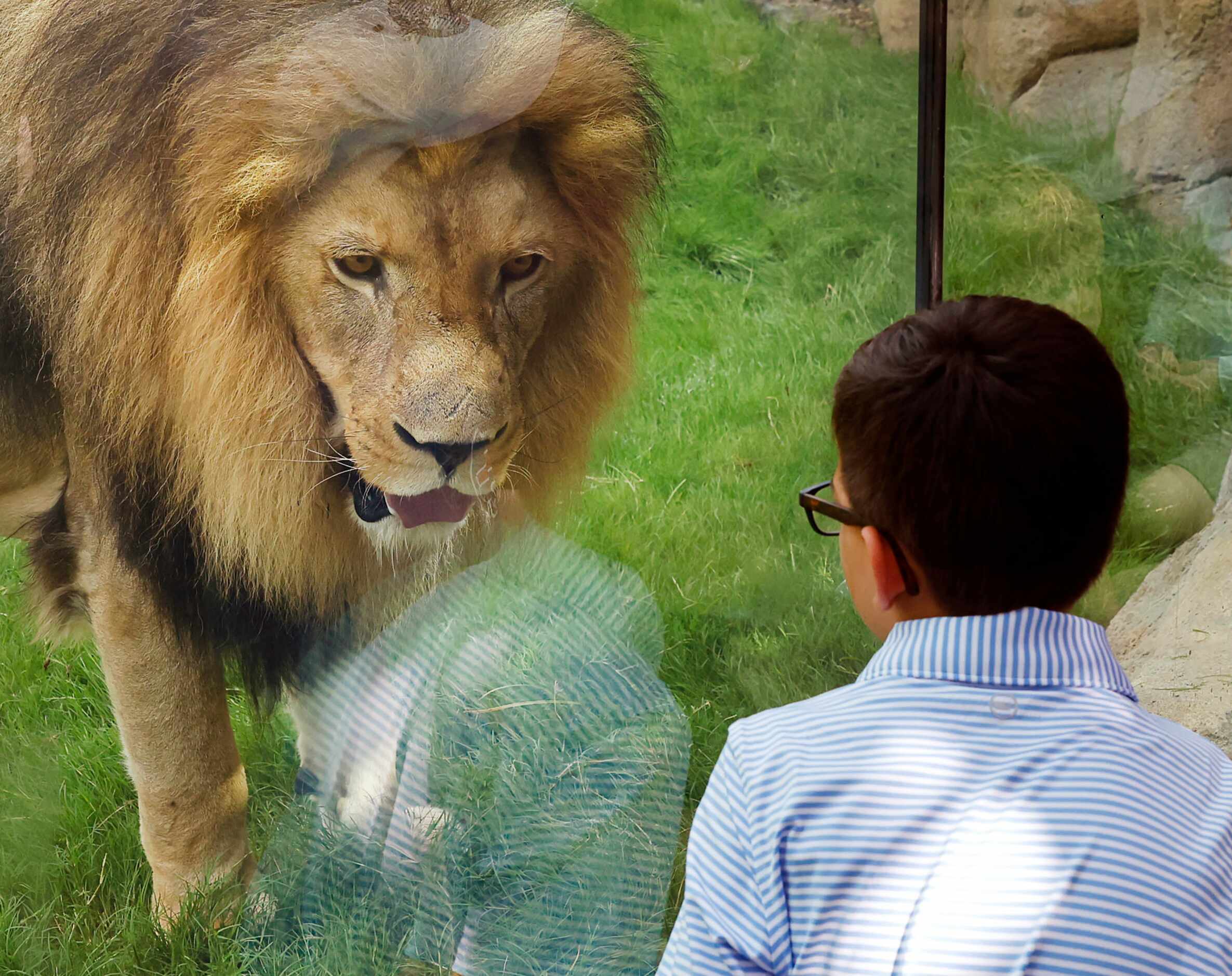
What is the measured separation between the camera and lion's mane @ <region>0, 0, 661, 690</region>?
1412mm

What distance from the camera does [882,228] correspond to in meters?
2.16

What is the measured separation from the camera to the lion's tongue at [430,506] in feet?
4.95

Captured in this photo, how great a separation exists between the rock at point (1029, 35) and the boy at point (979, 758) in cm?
145

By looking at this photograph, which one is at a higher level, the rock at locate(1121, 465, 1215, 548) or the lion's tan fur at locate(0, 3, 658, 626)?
the lion's tan fur at locate(0, 3, 658, 626)

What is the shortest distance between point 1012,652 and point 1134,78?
1.94 m

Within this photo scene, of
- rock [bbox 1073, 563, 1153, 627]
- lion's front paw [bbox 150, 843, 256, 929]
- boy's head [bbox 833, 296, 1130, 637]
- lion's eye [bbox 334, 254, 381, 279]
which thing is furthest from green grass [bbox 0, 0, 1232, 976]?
boy's head [bbox 833, 296, 1130, 637]

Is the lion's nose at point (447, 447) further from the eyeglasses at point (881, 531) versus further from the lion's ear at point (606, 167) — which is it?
the eyeglasses at point (881, 531)

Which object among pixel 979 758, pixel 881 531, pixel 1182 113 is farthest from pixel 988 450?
pixel 1182 113

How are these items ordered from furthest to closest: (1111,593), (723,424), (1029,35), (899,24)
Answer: (1111,593)
(1029,35)
(899,24)
(723,424)

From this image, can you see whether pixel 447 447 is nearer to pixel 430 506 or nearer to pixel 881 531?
pixel 430 506

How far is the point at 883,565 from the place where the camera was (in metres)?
1.03

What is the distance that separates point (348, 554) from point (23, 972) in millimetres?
618

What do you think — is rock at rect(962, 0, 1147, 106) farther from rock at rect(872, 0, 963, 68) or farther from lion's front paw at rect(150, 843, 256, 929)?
lion's front paw at rect(150, 843, 256, 929)

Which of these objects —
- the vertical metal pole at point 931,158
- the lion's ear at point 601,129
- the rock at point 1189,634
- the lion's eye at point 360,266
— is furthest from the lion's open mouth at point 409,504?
the rock at point 1189,634
